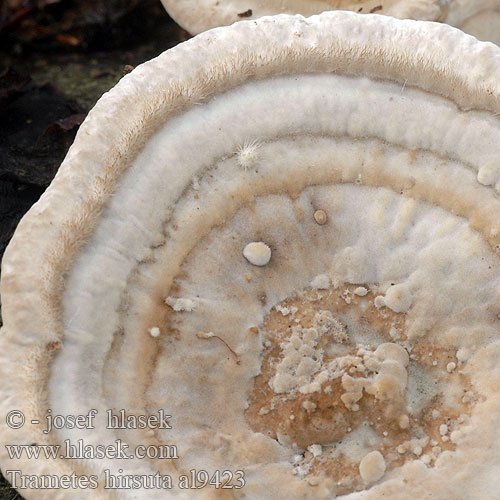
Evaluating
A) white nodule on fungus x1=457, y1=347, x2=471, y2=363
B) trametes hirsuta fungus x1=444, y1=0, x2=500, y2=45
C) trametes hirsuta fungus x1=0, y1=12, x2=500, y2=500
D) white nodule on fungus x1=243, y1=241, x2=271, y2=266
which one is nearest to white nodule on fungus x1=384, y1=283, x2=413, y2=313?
trametes hirsuta fungus x1=0, y1=12, x2=500, y2=500

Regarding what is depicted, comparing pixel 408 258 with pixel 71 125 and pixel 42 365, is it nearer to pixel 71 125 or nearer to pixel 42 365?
pixel 42 365

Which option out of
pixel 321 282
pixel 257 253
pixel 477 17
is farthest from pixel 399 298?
pixel 477 17

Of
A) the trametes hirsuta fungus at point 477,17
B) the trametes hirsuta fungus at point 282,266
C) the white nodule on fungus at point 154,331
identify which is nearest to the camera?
the trametes hirsuta fungus at point 282,266

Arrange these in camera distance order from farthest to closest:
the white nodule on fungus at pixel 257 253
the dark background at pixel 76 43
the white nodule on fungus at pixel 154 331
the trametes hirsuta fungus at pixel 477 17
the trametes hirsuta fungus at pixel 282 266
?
the dark background at pixel 76 43 → the trametes hirsuta fungus at pixel 477 17 → the white nodule on fungus at pixel 257 253 → the white nodule on fungus at pixel 154 331 → the trametes hirsuta fungus at pixel 282 266

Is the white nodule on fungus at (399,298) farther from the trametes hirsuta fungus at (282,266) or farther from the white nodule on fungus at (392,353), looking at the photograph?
the white nodule on fungus at (392,353)

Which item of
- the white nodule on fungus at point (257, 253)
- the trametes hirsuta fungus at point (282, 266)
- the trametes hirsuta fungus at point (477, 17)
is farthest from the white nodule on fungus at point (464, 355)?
the trametes hirsuta fungus at point (477, 17)

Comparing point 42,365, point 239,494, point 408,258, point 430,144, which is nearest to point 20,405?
point 42,365

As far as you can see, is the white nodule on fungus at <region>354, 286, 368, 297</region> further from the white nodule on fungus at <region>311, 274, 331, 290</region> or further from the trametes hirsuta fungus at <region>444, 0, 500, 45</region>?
the trametes hirsuta fungus at <region>444, 0, 500, 45</region>
